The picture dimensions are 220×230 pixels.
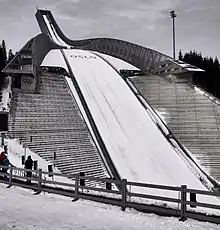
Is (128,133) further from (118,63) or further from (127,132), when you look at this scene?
(118,63)

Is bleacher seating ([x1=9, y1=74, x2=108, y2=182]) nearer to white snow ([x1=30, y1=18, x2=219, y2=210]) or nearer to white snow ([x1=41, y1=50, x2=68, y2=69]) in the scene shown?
white snow ([x1=30, y1=18, x2=219, y2=210])

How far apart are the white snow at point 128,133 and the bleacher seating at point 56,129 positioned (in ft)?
5.63

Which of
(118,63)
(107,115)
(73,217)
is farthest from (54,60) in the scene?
(73,217)

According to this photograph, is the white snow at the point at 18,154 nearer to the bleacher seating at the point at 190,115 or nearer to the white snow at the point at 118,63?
the bleacher seating at the point at 190,115

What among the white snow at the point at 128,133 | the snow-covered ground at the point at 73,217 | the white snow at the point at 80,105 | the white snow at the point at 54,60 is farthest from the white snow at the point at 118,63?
the snow-covered ground at the point at 73,217

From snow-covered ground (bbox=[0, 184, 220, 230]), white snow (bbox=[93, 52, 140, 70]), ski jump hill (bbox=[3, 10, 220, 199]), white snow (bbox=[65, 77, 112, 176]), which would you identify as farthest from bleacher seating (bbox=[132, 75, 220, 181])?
snow-covered ground (bbox=[0, 184, 220, 230])

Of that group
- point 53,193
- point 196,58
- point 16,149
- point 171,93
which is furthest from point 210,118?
point 196,58

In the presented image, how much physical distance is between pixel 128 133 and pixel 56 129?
590 cm

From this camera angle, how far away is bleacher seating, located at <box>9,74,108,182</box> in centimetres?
2702

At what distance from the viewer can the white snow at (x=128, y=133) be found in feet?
87.0

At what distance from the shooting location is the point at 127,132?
34.5 meters

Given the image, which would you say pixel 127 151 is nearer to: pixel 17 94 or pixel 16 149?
pixel 16 149

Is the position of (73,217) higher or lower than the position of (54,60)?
lower

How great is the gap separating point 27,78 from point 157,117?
15732mm
